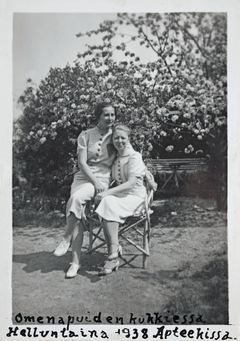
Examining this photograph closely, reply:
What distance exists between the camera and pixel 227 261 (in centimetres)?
278

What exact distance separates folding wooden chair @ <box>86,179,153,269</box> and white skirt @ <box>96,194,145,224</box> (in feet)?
0.11

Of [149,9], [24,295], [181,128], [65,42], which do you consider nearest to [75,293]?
→ [24,295]

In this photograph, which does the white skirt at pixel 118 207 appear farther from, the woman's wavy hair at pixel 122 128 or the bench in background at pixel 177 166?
the woman's wavy hair at pixel 122 128

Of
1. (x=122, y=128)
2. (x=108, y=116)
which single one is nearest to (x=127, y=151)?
(x=122, y=128)

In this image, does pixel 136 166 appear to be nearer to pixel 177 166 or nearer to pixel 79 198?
pixel 177 166

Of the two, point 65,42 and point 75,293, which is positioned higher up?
point 65,42

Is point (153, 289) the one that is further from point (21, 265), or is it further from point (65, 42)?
point (65, 42)

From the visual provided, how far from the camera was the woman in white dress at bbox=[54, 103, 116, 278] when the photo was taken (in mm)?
2781

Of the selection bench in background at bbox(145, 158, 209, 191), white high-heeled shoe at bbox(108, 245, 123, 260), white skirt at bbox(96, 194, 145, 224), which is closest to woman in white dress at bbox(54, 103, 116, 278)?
white skirt at bbox(96, 194, 145, 224)

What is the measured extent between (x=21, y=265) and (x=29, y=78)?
124 cm

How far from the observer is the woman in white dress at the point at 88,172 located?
9.12ft

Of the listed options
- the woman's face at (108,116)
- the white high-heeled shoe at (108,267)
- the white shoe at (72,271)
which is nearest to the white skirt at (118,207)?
the white high-heeled shoe at (108,267)

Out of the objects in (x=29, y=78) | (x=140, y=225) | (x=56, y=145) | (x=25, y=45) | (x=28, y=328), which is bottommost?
(x=28, y=328)

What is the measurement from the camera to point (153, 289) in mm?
2730
